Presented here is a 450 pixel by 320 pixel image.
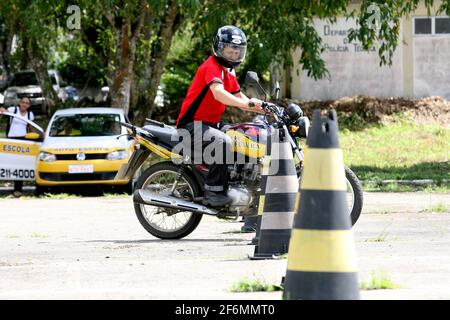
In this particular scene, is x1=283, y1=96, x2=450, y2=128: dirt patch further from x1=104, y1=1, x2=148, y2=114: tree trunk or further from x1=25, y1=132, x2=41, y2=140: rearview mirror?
x1=25, y1=132, x2=41, y2=140: rearview mirror

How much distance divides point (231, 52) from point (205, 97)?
50 cm

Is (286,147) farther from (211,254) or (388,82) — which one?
(388,82)

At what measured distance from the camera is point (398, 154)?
22.9 metres

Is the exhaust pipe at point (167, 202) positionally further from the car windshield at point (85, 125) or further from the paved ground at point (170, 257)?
the car windshield at point (85, 125)

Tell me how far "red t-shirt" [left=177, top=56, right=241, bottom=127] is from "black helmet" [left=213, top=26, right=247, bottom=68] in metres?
0.10

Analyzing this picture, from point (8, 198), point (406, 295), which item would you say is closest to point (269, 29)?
point (8, 198)

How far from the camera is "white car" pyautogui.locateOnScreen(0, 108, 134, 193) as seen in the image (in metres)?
18.0

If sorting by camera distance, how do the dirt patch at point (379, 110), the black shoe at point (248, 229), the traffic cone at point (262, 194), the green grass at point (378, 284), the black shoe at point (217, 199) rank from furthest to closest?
the dirt patch at point (379, 110), the black shoe at point (248, 229), the black shoe at point (217, 199), the traffic cone at point (262, 194), the green grass at point (378, 284)

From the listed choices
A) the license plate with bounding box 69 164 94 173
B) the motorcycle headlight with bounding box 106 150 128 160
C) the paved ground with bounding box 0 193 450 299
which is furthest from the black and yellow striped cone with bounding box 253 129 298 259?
the motorcycle headlight with bounding box 106 150 128 160

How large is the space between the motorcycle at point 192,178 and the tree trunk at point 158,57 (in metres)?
14.1

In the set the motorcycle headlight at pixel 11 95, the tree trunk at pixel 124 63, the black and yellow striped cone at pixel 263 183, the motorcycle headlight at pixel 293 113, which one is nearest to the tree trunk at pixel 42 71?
the tree trunk at pixel 124 63

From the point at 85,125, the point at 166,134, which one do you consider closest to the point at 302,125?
the point at 166,134

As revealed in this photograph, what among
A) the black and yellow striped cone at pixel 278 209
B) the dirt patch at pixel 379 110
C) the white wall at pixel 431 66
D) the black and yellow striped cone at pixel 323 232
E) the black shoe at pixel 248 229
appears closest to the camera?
the black and yellow striped cone at pixel 323 232

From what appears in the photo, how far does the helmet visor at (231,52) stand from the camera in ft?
33.9
